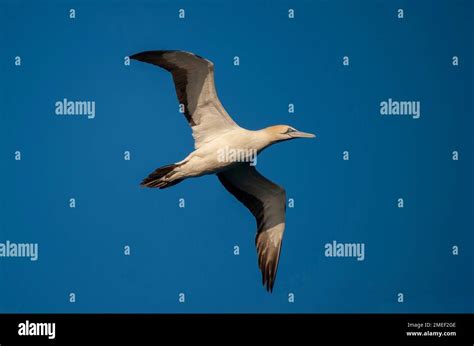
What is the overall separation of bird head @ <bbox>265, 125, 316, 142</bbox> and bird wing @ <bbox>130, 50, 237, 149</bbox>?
0.95m

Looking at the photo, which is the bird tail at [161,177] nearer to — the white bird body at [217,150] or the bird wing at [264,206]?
the white bird body at [217,150]

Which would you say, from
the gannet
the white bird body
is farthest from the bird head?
the white bird body

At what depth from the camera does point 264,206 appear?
65.3 ft

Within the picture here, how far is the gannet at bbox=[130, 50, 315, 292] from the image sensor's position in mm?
18094

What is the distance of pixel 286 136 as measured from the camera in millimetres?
18453

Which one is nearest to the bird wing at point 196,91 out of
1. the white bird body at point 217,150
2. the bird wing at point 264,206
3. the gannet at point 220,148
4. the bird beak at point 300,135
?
the gannet at point 220,148

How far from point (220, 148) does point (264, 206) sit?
2427 mm

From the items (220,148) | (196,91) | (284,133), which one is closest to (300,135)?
(284,133)

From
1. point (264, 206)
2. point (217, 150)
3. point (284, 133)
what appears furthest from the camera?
point (264, 206)

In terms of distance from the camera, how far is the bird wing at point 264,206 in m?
19.5

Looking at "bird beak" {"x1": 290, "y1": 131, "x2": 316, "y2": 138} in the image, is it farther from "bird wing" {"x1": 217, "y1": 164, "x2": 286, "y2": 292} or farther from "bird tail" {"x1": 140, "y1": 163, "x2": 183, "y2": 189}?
"bird tail" {"x1": 140, "y1": 163, "x2": 183, "y2": 189}

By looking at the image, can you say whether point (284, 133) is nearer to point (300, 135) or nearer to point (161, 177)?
point (300, 135)
